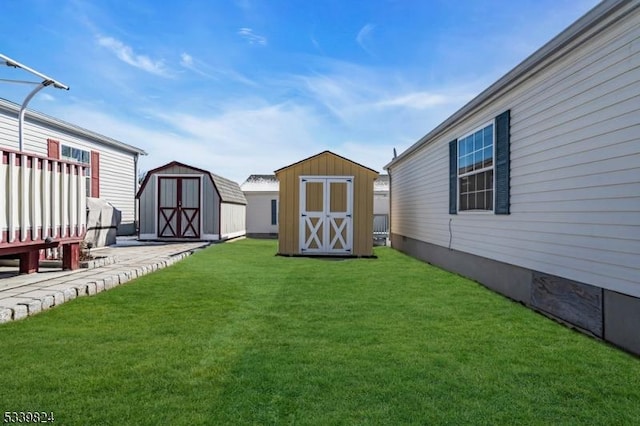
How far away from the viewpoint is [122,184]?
48.8 ft

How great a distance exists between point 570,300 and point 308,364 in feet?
9.92

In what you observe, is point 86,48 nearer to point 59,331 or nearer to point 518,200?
point 59,331

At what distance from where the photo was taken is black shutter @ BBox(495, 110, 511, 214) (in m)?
5.72

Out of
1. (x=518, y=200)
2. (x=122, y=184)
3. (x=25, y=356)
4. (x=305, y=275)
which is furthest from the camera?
(x=122, y=184)

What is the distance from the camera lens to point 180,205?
45.3 feet

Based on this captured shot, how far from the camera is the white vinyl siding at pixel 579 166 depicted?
3465 millimetres

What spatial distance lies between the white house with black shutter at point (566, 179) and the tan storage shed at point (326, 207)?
11.3 feet

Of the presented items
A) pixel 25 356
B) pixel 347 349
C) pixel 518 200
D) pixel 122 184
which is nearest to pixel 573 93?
pixel 518 200

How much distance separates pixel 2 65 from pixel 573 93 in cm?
796

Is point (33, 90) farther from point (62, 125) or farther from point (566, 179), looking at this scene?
point (566, 179)

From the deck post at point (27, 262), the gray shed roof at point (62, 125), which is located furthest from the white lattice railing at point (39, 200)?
the gray shed roof at point (62, 125)

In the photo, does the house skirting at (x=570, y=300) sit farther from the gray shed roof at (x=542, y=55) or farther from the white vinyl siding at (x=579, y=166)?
the gray shed roof at (x=542, y=55)

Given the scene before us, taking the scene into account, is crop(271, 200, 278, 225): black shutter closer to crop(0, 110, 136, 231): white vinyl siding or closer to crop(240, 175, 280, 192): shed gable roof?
crop(240, 175, 280, 192): shed gable roof

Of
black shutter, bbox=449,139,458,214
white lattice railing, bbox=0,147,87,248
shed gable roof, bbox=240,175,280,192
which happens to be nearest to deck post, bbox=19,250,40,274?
white lattice railing, bbox=0,147,87,248
